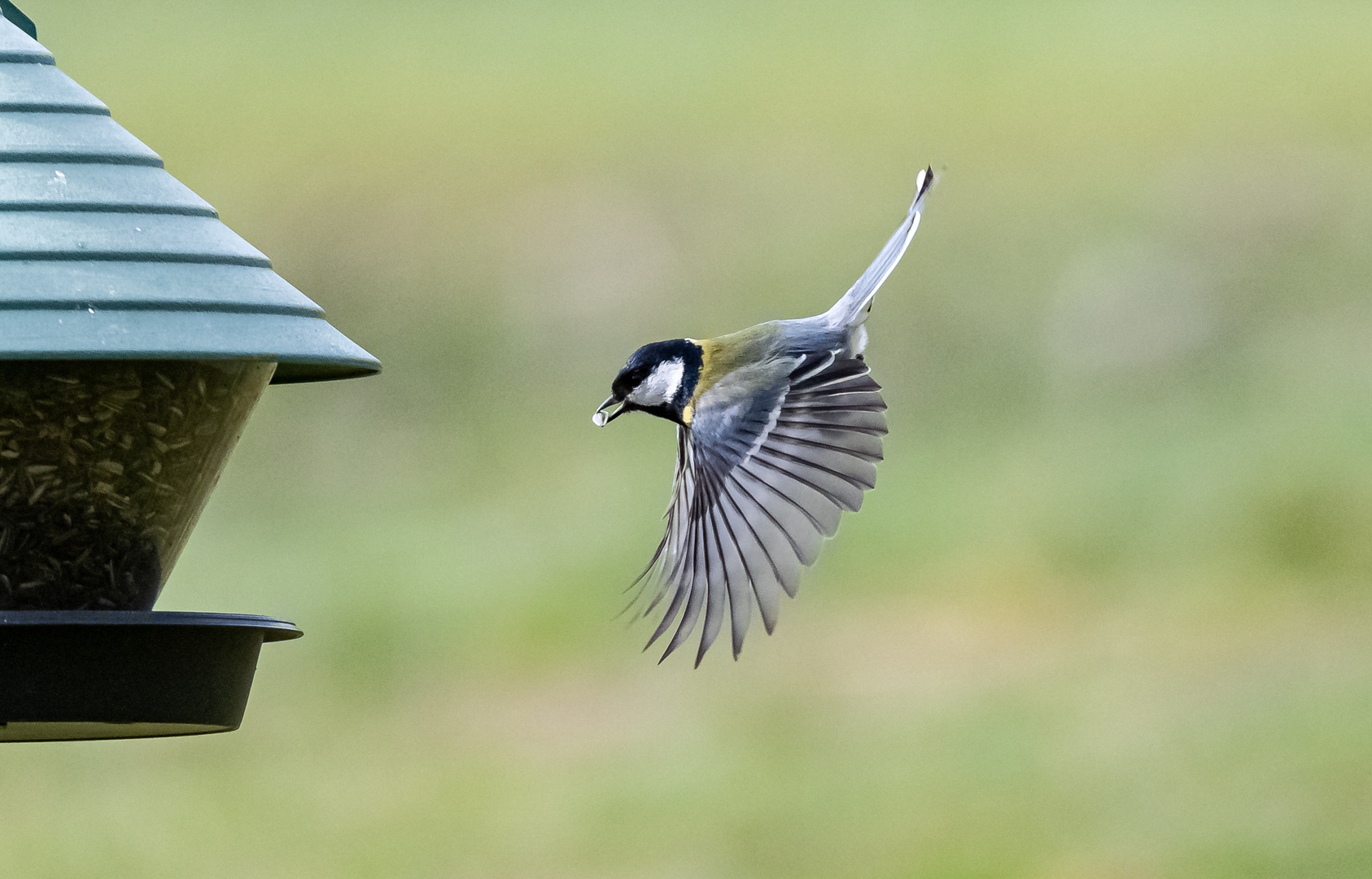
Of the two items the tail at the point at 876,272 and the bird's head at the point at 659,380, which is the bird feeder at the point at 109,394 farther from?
the tail at the point at 876,272

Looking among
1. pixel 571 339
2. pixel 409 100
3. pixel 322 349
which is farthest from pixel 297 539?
pixel 322 349

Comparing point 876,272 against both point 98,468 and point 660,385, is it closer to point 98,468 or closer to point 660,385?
→ point 660,385

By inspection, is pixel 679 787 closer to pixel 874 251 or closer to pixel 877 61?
pixel 874 251

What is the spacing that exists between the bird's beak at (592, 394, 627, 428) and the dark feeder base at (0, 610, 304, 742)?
0.95 metres

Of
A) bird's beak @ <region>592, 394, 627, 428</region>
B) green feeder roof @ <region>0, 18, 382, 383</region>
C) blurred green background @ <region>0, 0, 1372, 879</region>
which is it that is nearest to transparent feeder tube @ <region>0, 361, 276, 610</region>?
green feeder roof @ <region>0, 18, 382, 383</region>

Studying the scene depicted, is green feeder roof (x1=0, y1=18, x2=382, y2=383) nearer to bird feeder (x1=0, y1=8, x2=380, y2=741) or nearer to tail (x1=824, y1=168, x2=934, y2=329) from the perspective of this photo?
bird feeder (x1=0, y1=8, x2=380, y2=741)

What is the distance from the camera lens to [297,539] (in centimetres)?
1691

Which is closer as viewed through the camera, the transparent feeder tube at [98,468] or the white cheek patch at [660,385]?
the transparent feeder tube at [98,468]

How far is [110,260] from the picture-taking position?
3475 millimetres

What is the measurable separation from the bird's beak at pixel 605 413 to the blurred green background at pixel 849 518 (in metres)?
8.43

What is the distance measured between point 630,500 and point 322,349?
1240cm

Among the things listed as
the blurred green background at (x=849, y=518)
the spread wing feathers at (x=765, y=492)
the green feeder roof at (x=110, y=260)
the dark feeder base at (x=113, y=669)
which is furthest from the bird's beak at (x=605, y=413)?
the blurred green background at (x=849, y=518)

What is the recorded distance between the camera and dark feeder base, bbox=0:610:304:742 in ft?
11.3

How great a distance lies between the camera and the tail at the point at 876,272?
4.72 meters
